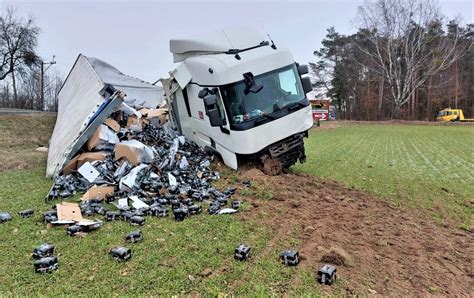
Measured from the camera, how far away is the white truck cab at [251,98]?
22.9 feet

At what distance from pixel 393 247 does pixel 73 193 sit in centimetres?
530

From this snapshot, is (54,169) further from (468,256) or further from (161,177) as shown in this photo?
(468,256)

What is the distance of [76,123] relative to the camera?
8.55 metres

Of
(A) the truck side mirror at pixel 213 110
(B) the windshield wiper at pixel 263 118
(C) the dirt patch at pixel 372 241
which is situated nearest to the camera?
(C) the dirt patch at pixel 372 241

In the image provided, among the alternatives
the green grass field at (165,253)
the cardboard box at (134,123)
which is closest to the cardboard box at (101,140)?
the cardboard box at (134,123)

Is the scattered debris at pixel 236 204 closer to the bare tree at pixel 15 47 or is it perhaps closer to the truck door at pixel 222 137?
the truck door at pixel 222 137

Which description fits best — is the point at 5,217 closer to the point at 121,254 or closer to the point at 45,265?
the point at 45,265

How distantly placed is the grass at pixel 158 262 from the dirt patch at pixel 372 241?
319 mm

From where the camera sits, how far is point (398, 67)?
36500 mm

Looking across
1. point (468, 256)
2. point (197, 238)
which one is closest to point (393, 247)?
point (468, 256)

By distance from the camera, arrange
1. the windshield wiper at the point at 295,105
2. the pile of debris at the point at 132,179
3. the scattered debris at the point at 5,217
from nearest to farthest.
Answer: the scattered debris at the point at 5,217 → the pile of debris at the point at 132,179 → the windshield wiper at the point at 295,105

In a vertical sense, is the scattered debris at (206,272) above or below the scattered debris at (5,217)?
below

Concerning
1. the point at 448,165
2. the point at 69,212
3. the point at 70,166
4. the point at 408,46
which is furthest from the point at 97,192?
the point at 408,46

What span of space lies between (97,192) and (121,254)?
2.59 m
